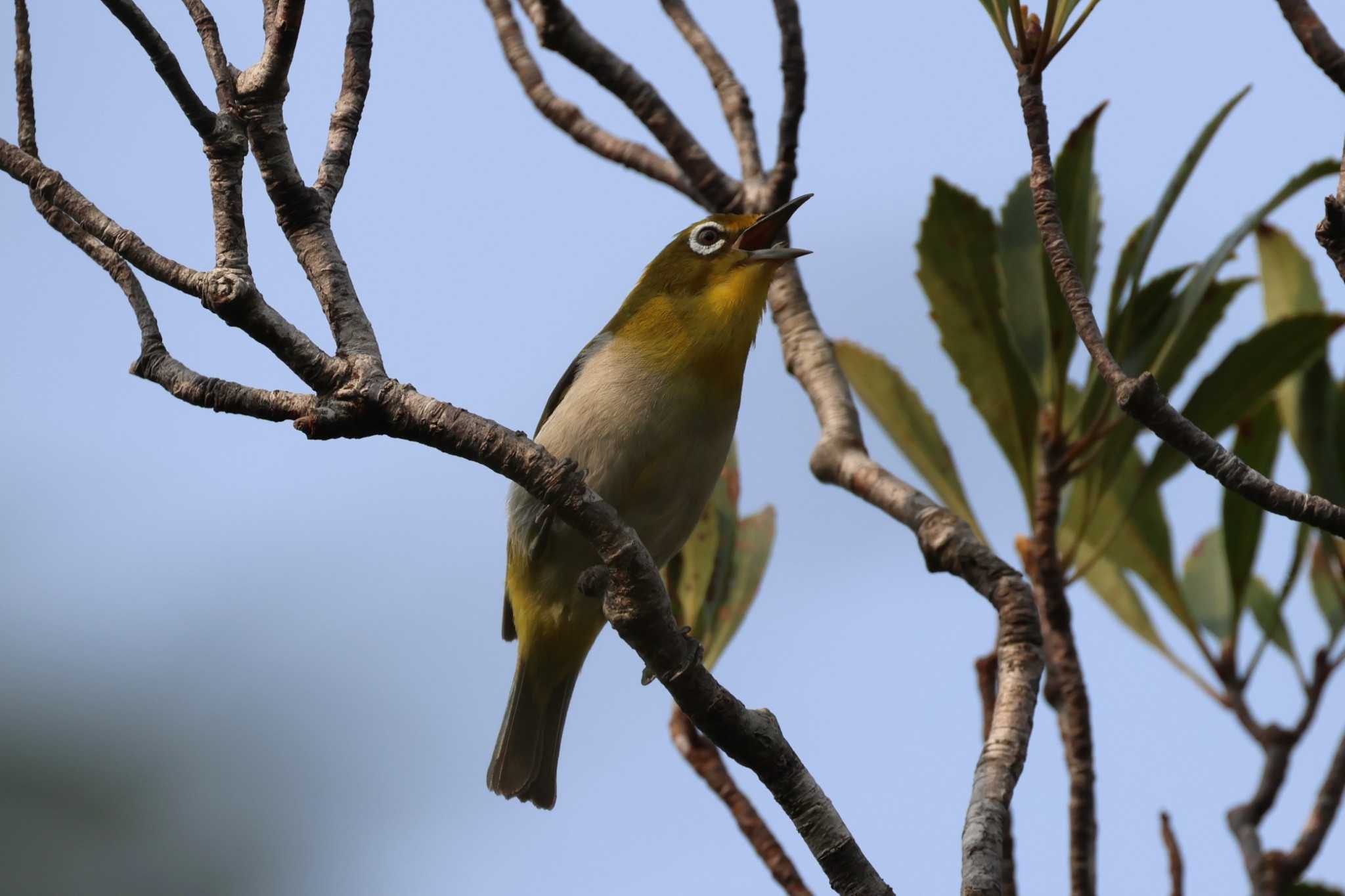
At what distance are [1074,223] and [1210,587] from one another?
1525mm

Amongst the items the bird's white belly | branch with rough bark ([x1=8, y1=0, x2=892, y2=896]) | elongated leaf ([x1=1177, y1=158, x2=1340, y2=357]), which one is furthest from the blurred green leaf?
branch with rough bark ([x1=8, y1=0, x2=892, y2=896])

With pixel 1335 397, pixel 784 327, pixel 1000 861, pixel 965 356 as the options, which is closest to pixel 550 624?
pixel 784 327

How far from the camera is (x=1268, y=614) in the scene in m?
4.81

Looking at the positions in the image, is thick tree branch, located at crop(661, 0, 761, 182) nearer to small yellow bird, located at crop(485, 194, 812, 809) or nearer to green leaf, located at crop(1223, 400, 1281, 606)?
small yellow bird, located at crop(485, 194, 812, 809)

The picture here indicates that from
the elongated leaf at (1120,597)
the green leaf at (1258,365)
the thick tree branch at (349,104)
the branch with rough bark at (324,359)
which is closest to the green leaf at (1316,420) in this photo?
the green leaf at (1258,365)

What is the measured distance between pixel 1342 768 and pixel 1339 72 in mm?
2201

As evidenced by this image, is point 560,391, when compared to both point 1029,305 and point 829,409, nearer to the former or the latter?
point 829,409

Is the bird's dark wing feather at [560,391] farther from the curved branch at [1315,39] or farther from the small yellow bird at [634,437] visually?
the curved branch at [1315,39]

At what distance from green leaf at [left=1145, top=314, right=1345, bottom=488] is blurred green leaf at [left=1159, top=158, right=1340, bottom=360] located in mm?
123

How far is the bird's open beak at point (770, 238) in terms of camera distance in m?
4.35

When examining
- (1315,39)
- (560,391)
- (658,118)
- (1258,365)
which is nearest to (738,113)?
(658,118)

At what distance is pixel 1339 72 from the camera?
2.52 meters

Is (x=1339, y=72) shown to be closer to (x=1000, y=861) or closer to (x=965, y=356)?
(x=1000, y=861)

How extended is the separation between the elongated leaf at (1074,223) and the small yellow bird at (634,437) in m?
0.78
